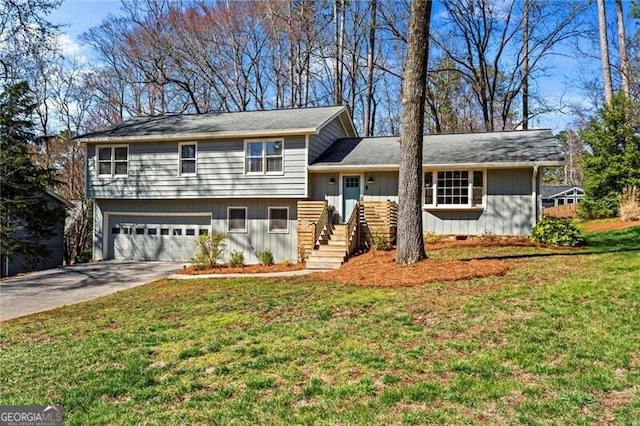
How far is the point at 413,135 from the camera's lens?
30.5 feet

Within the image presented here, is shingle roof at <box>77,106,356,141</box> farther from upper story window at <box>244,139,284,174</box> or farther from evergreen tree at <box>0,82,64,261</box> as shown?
evergreen tree at <box>0,82,64,261</box>

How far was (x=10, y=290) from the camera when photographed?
39.4 feet

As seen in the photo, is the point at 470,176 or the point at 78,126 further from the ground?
the point at 78,126

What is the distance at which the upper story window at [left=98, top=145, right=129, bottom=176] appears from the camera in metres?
17.3

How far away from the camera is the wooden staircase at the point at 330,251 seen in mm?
12016

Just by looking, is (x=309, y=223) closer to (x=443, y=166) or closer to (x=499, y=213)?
(x=443, y=166)

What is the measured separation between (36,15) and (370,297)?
10831mm

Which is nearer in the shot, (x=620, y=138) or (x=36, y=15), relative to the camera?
(x=36, y=15)

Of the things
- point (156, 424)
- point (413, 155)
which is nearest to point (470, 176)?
point (413, 155)

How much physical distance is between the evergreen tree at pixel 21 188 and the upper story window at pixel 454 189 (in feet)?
45.0

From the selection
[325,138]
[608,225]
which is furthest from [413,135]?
[608,225]

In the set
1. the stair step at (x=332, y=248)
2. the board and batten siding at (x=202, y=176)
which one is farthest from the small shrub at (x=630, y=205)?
the board and batten siding at (x=202, y=176)

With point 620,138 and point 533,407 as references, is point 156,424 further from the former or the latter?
point 620,138

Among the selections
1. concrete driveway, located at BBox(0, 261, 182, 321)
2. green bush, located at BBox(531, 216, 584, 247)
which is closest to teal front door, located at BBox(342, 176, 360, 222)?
green bush, located at BBox(531, 216, 584, 247)
